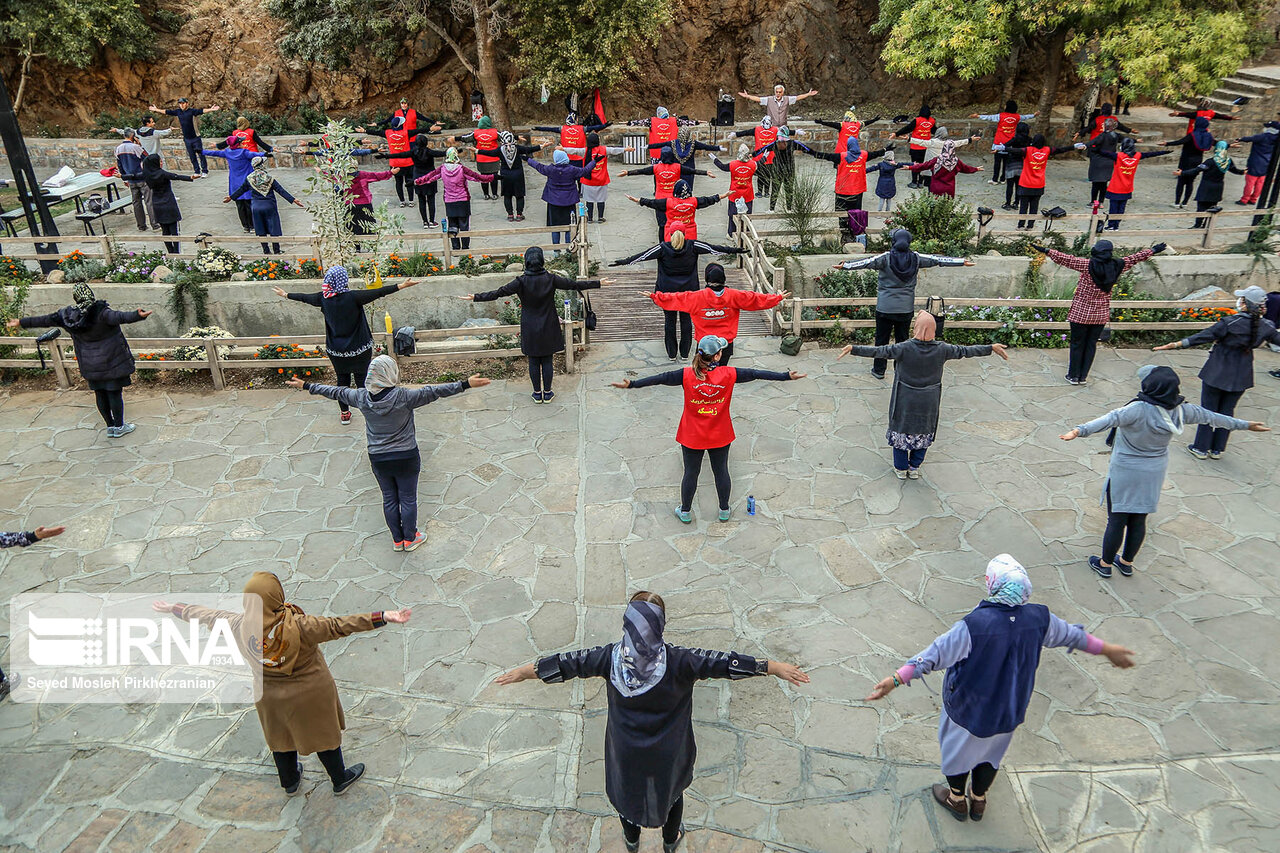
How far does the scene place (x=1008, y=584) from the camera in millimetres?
4395

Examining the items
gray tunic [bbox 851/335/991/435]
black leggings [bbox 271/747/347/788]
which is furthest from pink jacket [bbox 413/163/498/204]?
black leggings [bbox 271/747/347/788]

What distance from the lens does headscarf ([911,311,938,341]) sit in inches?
304

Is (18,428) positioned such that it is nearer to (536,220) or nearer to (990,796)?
(536,220)

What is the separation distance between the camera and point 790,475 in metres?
8.75

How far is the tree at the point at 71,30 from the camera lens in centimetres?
2172

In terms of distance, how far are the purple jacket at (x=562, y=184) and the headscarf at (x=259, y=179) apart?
14.1 feet

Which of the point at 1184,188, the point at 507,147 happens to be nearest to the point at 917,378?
the point at 507,147

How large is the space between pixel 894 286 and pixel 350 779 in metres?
7.62

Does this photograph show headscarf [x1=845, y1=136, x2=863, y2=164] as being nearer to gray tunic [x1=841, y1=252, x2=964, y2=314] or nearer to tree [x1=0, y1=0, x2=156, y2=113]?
gray tunic [x1=841, y1=252, x2=964, y2=314]

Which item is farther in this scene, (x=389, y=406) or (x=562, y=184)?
(x=562, y=184)

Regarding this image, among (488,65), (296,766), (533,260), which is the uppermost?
(488,65)

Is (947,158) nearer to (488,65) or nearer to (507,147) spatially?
(507,147)

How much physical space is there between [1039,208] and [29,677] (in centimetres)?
1755

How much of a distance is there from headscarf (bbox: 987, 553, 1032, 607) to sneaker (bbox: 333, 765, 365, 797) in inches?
155
